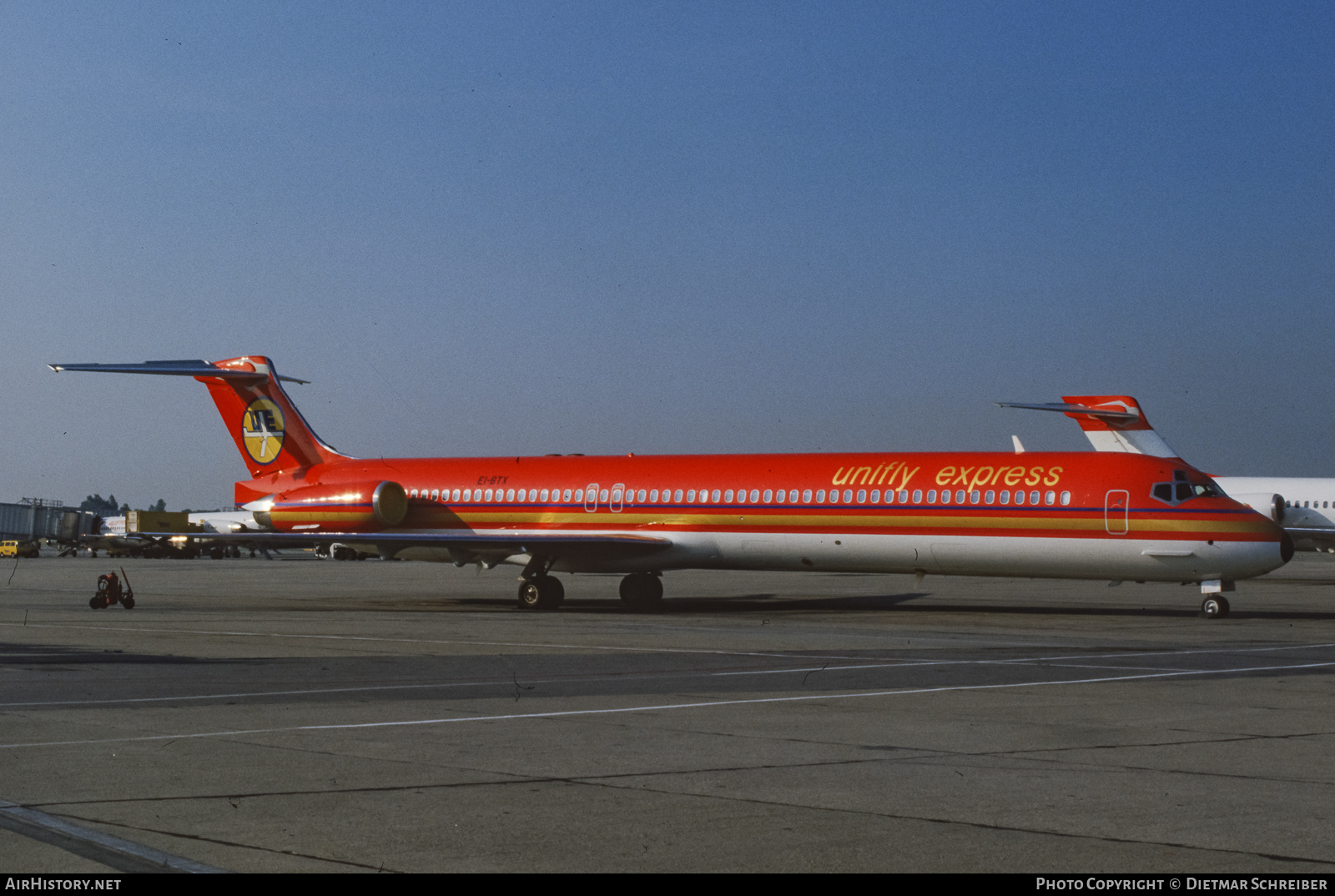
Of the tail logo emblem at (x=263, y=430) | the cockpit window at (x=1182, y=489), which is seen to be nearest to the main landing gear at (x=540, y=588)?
the tail logo emblem at (x=263, y=430)

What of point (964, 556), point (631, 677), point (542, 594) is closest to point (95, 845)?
point (631, 677)

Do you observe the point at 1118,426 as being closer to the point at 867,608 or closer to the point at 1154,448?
the point at 1154,448

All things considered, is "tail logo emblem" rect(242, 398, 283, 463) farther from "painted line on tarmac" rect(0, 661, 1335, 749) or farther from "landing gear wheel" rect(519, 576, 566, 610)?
"painted line on tarmac" rect(0, 661, 1335, 749)

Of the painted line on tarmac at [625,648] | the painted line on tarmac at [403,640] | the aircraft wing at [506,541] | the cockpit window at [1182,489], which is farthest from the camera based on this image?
the aircraft wing at [506,541]

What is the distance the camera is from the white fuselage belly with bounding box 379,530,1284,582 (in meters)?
24.8

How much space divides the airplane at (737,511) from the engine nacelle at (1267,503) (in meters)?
20.1

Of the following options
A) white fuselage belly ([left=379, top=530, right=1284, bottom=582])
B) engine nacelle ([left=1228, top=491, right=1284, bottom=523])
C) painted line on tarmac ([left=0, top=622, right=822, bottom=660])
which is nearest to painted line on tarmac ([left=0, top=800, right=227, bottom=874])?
painted line on tarmac ([left=0, top=622, right=822, bottom=660])

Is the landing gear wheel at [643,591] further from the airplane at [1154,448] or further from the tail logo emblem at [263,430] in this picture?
the airplane at [1154,448]

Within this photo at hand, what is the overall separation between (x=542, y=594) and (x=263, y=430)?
10485 millimetres

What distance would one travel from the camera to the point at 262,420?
35.5m

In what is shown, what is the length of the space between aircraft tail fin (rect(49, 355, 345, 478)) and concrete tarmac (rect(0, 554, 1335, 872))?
14009 millimetres

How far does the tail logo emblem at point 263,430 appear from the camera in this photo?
35375 mm

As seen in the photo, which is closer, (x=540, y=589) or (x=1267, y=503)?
(x=540, y=589)

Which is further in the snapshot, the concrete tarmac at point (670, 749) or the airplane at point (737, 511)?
the airplane at point (737, 511)
